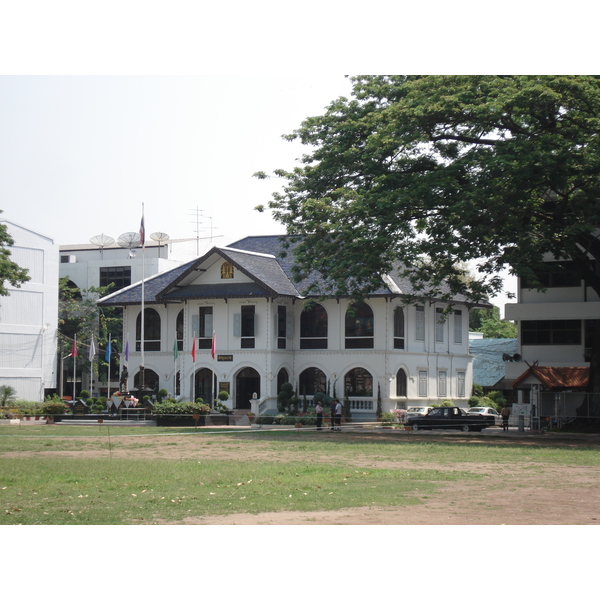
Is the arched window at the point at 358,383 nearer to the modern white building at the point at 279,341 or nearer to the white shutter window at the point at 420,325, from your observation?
the modern white building at the point at 279,341

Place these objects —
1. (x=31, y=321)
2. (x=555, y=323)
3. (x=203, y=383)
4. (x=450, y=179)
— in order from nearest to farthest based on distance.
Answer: (x=450, y=179)
(x=555, y=323)
(x=203, y=383)
(x=31, y=321)

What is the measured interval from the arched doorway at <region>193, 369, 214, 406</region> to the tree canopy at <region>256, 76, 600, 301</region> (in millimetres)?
18709

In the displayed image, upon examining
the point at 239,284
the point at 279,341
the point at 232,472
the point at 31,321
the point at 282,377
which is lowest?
the point at 232,472

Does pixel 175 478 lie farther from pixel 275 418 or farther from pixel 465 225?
pixel 275 418

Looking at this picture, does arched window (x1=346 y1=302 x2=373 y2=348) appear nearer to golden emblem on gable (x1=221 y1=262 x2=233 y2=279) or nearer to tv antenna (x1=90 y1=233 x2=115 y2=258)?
golden emblem on gable (x1=221 y1=262 x2=233 y2=279)

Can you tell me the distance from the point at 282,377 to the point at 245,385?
2207 mm

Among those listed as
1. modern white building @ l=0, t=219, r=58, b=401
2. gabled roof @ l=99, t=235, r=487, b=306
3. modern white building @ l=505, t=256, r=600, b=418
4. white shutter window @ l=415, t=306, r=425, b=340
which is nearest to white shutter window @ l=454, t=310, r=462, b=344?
gabled roof @ l=99, t=235, r=487, b=306

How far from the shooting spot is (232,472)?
20656 millimetres

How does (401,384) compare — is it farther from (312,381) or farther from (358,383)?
(312,381)

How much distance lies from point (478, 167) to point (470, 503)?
1886cm

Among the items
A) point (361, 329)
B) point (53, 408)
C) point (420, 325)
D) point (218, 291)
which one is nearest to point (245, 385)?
point (218, 291)

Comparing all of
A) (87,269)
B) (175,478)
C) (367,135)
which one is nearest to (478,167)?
(367,135)

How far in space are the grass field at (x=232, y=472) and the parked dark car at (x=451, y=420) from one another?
8115mm

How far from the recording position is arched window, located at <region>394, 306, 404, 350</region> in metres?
51.5
